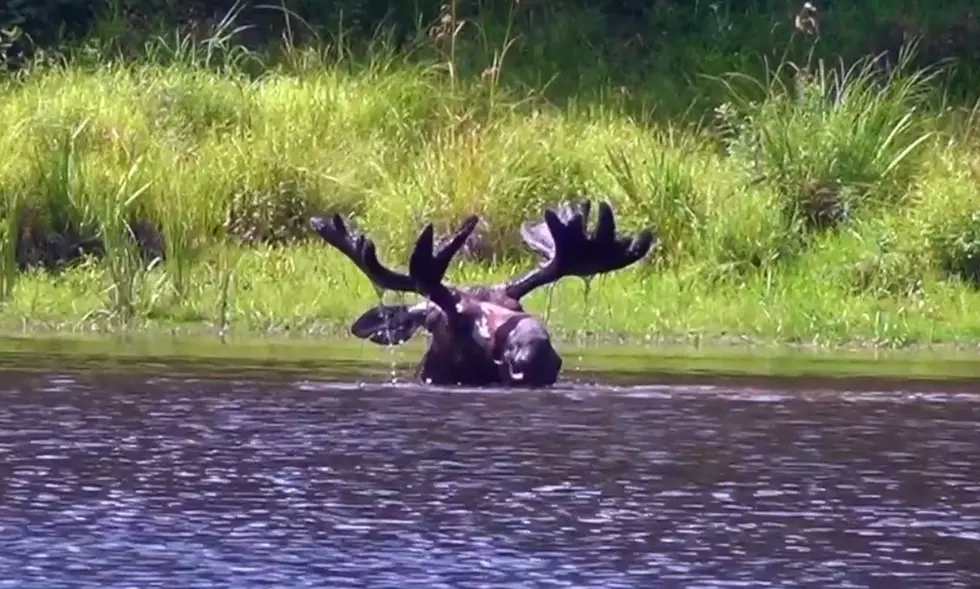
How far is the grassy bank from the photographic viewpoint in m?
18.6

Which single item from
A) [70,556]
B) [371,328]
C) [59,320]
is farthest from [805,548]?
[59,320]

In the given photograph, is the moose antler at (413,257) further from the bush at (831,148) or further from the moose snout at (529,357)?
the bush at (831,148)

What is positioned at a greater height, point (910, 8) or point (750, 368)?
point (910, 8)

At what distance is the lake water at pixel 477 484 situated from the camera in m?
9.44

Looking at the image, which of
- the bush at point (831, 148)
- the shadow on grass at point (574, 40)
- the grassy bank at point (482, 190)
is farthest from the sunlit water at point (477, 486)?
the shadow on grass at point (574, 40)

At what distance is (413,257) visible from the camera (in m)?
14.3

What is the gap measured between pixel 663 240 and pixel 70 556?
1088 cm

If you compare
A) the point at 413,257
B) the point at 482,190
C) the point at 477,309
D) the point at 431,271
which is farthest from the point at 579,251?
the point at 482,190

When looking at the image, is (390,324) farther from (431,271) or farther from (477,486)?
(477,486)

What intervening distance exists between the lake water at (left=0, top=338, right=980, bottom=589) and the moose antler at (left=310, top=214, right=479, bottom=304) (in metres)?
0.52

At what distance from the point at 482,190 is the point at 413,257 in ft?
19.9

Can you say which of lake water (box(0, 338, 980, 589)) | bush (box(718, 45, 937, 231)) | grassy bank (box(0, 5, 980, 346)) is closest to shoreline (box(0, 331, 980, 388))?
lake water (box(0, 338, 980, 589))

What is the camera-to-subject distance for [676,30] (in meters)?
25.1

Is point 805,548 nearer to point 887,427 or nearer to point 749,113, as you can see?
point 887,427
